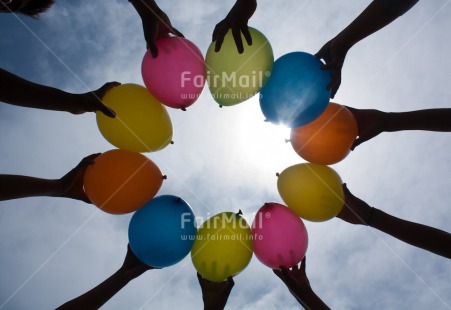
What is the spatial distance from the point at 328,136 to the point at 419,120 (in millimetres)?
712

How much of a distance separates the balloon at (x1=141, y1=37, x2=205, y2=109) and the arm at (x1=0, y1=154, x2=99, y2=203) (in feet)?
2.68

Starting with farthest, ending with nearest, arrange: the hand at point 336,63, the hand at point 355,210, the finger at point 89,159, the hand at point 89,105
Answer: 1. the hand at point 355,210
2. the finger at point 89,159
3. the hand at point 336,63
4. the hand at point 89,105

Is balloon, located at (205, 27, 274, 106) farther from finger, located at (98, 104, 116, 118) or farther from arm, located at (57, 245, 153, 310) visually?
arm, located at (57, 245, 153, 310)

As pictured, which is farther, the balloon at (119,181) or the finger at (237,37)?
the balloon at (119,181)

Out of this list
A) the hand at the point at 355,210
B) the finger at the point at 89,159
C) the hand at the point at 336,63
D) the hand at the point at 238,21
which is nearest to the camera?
the hand at the point at 238,21

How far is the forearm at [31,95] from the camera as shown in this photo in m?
2.07

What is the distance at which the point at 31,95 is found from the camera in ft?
7.11

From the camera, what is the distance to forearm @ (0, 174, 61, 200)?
91.4 inches

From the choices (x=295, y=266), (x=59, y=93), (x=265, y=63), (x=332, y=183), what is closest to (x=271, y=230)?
(x=295, y=266)

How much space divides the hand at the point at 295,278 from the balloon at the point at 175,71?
159 centimetres

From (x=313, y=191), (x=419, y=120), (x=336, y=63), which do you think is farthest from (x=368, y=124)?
(x=313, y=191)

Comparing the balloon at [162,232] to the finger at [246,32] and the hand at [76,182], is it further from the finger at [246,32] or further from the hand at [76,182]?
the finger at [246,32]

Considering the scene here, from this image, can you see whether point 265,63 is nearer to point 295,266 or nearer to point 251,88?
point 251,88

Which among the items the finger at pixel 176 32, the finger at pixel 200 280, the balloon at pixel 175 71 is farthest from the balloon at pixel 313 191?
the finger at pixel 176 32
